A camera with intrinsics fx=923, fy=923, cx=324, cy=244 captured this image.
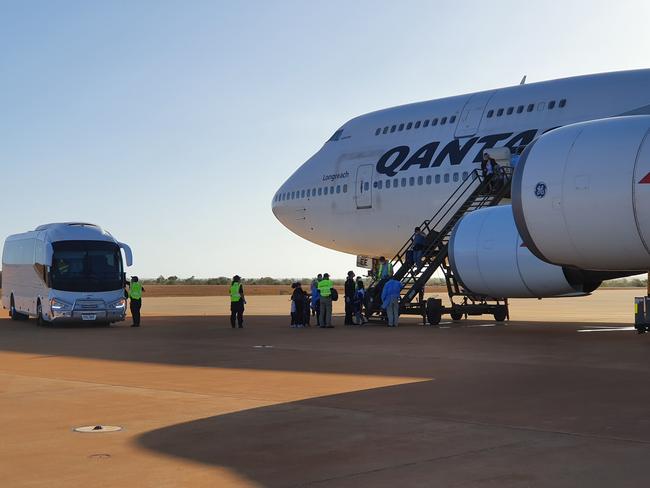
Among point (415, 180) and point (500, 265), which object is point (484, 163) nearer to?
point (415, 180)

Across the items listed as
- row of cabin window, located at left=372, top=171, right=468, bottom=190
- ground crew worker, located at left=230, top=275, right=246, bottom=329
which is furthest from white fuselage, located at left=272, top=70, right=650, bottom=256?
ground crew worker, located at left=230, top=275, right=246, bottom=329

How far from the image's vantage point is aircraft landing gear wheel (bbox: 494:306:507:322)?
27.2 meters

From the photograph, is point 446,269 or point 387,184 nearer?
point 446,269

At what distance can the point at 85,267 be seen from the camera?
27.7 metres

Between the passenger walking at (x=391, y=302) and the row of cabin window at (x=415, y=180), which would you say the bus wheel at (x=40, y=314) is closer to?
the passenger walking at (x=391, y=302)

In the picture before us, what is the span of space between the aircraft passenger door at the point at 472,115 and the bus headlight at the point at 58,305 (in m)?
13.0

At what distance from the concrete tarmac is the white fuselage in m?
10.5

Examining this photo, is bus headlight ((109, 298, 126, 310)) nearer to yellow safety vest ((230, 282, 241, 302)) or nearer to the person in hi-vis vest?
the person in hi-vis vest

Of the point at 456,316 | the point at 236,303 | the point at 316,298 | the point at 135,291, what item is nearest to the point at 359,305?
the point at 316,298

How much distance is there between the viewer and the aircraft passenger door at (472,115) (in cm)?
2876

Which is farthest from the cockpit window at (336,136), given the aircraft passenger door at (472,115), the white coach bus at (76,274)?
the white coach bus at (76,274)

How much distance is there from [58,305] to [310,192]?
1120cm

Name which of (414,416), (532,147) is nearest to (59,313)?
(532,147)

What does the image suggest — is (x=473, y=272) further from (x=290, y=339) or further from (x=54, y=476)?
(x=54, y=476)
